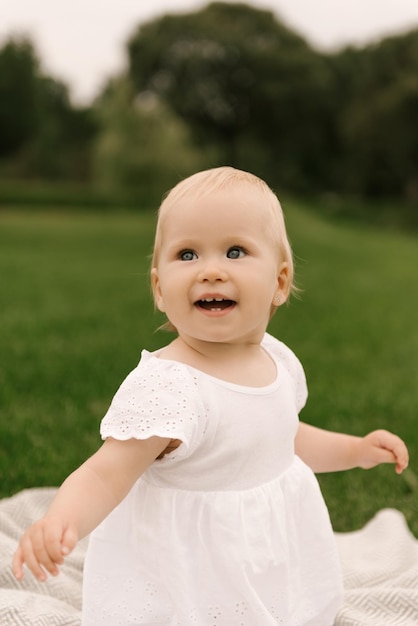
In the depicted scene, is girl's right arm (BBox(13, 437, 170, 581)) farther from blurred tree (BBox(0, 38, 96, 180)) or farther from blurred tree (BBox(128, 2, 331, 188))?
blurred tree (BBox(128, 2, 331, 188))

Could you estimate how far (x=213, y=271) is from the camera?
1583 millimetres

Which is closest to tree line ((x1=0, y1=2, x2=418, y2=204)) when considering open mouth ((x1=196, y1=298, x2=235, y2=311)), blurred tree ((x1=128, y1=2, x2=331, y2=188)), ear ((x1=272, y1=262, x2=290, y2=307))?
blurred tree ((x1=128, y1=2, x2=331, y2=188))

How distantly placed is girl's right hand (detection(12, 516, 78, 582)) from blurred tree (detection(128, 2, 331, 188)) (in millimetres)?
34249

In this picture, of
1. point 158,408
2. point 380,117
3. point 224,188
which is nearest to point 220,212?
point 224,188

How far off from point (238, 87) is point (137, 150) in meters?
14.2

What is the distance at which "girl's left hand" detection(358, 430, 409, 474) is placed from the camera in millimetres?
1949

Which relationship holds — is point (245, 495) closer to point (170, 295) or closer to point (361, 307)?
point (170, 295)

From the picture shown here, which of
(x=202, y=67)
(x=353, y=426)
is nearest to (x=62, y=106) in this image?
(x=202, y=67)

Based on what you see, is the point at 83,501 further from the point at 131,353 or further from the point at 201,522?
the point at 131,353

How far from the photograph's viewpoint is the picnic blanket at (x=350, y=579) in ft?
6.21

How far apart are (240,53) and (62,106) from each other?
8.75m

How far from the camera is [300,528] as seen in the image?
176 centimetres

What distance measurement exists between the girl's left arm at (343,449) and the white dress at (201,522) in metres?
0.32

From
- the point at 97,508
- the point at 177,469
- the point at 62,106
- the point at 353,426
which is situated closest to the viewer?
the point at 97,508
